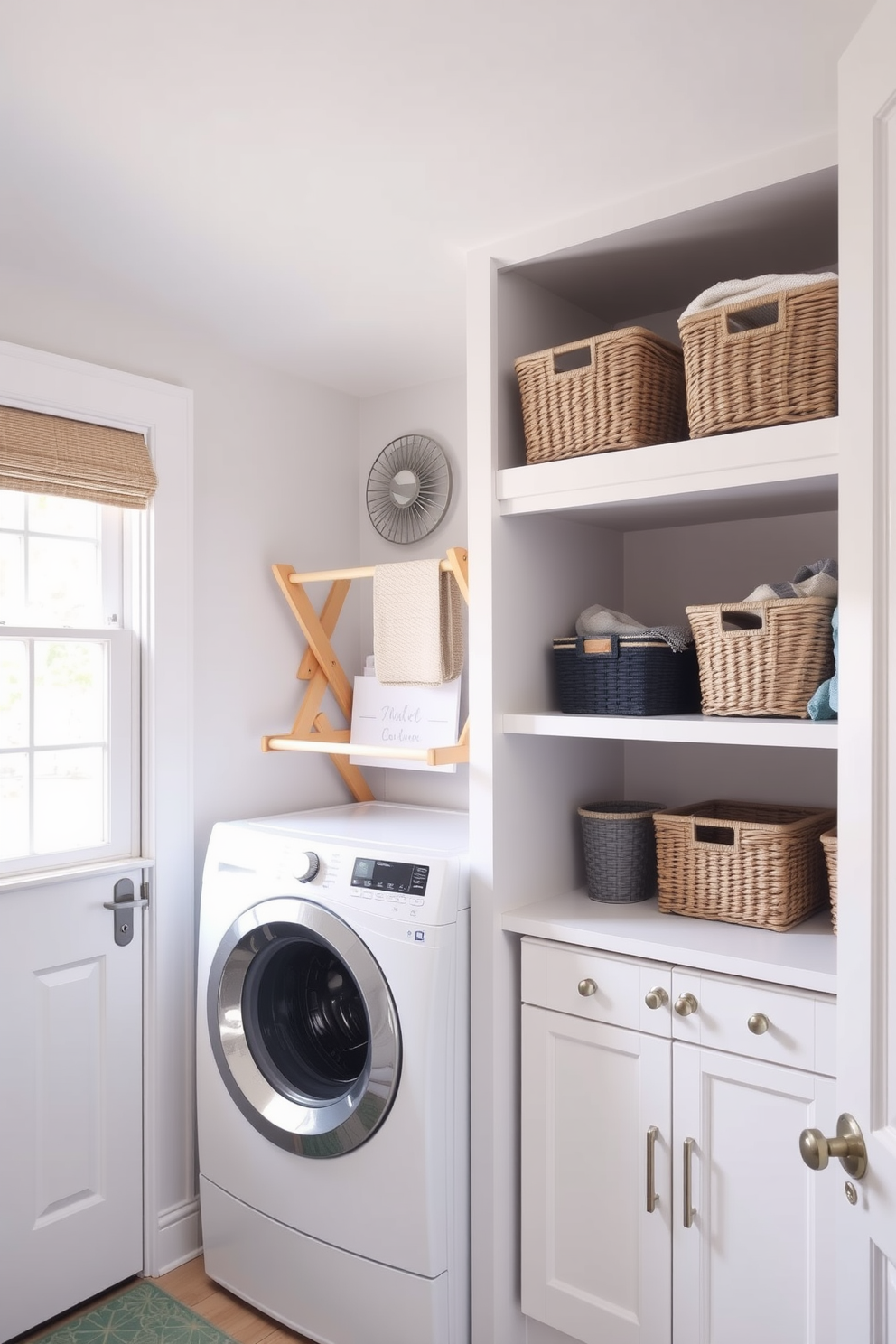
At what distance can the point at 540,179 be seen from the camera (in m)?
1.72

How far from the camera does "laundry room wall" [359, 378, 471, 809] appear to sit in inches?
108

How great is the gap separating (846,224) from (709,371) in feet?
1.83

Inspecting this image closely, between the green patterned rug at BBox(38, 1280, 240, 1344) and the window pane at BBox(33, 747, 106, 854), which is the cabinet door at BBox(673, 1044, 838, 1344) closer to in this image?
the green patterned rug at BBox(38, 1280, 240, 1344)

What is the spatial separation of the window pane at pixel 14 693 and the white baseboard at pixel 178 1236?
1.25 meters

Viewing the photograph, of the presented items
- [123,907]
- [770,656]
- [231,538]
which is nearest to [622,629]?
[770,656]

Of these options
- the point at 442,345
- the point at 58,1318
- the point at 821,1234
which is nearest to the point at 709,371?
the point at 442,345

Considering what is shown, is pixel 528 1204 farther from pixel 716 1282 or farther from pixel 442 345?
pixel 442 345

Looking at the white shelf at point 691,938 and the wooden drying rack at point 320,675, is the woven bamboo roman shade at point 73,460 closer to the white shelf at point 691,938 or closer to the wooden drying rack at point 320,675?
the wooden drying rack at point 320,675

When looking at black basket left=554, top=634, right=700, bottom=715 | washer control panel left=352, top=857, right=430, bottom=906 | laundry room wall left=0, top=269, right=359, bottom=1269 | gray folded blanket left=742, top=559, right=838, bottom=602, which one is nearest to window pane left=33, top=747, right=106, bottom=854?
laundry room wall left=0, top=269, right=359, bottom=1269

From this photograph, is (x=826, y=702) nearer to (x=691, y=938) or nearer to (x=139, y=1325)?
(x=691, y=938)

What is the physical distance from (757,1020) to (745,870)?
310mm

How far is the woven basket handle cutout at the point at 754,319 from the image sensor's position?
1.59 m

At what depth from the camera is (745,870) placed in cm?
183

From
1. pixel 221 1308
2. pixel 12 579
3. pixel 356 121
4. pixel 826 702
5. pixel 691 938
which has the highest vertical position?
pixel 356 121
